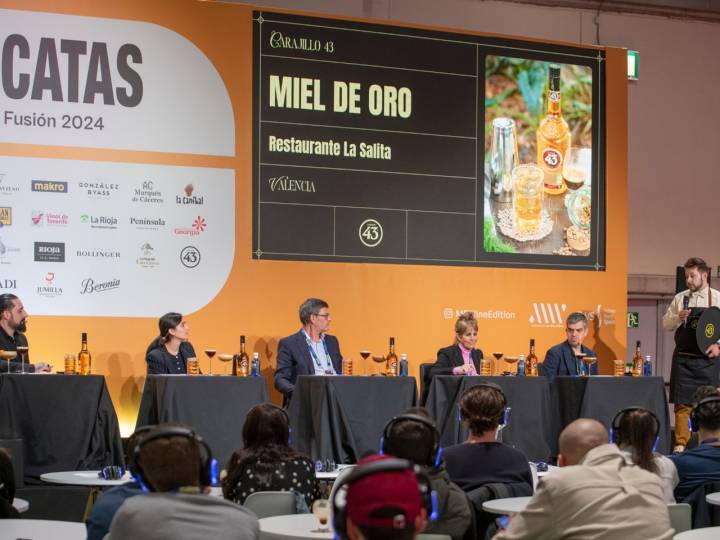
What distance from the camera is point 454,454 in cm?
349

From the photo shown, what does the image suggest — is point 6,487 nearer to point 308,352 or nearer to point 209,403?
point 209,403

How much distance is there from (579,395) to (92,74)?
4.18 meters

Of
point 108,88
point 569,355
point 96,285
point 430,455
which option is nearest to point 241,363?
point 96,285

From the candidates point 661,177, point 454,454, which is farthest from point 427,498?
point 661,177

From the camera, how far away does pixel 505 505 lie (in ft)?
10.6

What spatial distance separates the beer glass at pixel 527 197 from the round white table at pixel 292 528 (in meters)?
5.37

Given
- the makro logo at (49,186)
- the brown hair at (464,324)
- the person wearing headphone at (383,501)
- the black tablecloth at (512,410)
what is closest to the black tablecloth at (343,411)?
the black tablecloth at (512,410)

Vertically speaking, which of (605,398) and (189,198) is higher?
(189,198)

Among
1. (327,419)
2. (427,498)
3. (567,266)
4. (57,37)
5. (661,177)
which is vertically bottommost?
(327,419)

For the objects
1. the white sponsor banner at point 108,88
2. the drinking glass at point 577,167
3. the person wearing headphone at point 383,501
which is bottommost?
the person wearing headphone at point 383,501

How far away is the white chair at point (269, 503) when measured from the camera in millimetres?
3264

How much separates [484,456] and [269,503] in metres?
0.79

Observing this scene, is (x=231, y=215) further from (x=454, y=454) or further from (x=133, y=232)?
(x=454, y=454)

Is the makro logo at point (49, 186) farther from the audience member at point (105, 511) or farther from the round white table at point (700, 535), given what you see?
the round white table at point (700, 535)
